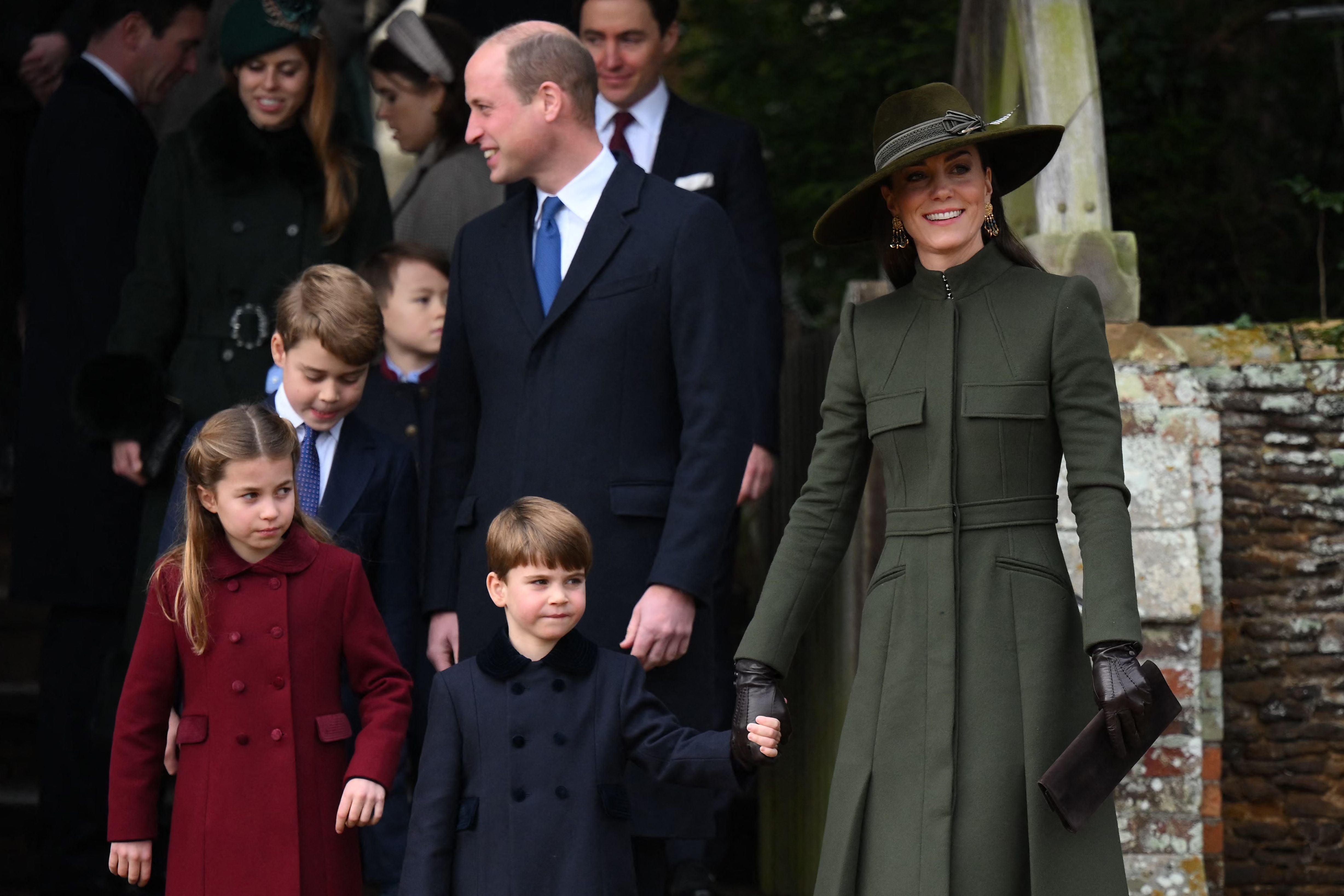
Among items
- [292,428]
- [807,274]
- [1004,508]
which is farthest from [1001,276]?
[807,274]

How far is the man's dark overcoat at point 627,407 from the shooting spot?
14.0 feet

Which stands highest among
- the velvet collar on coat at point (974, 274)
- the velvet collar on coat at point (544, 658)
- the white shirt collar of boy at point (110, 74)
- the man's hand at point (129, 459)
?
the white shirt collar of boy at point (110, 74)

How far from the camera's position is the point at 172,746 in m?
4.05

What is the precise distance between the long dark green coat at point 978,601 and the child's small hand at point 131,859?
1.37m

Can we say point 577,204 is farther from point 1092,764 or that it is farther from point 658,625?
point 1092,764

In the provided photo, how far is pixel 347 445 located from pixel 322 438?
0.07 meters

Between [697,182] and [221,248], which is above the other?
[697,182]

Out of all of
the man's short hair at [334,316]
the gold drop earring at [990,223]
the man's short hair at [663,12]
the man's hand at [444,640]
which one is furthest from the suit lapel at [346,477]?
the man's short hair at [663,12]

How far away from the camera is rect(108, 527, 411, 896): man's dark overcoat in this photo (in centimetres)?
394

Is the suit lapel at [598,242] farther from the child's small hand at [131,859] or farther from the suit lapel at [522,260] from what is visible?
the child's small hand at [131,859]

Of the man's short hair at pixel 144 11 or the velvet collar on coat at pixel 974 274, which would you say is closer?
the velvet collar on coat at pixel 974 274

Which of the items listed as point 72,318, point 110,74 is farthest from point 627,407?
point 110,74

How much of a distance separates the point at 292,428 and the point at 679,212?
1063 millimetres

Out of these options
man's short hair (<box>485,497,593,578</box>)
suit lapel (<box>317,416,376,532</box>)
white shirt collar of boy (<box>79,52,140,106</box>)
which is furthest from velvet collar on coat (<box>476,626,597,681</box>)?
white shirt collar of boy (<box>79,52,140,106</box>)
